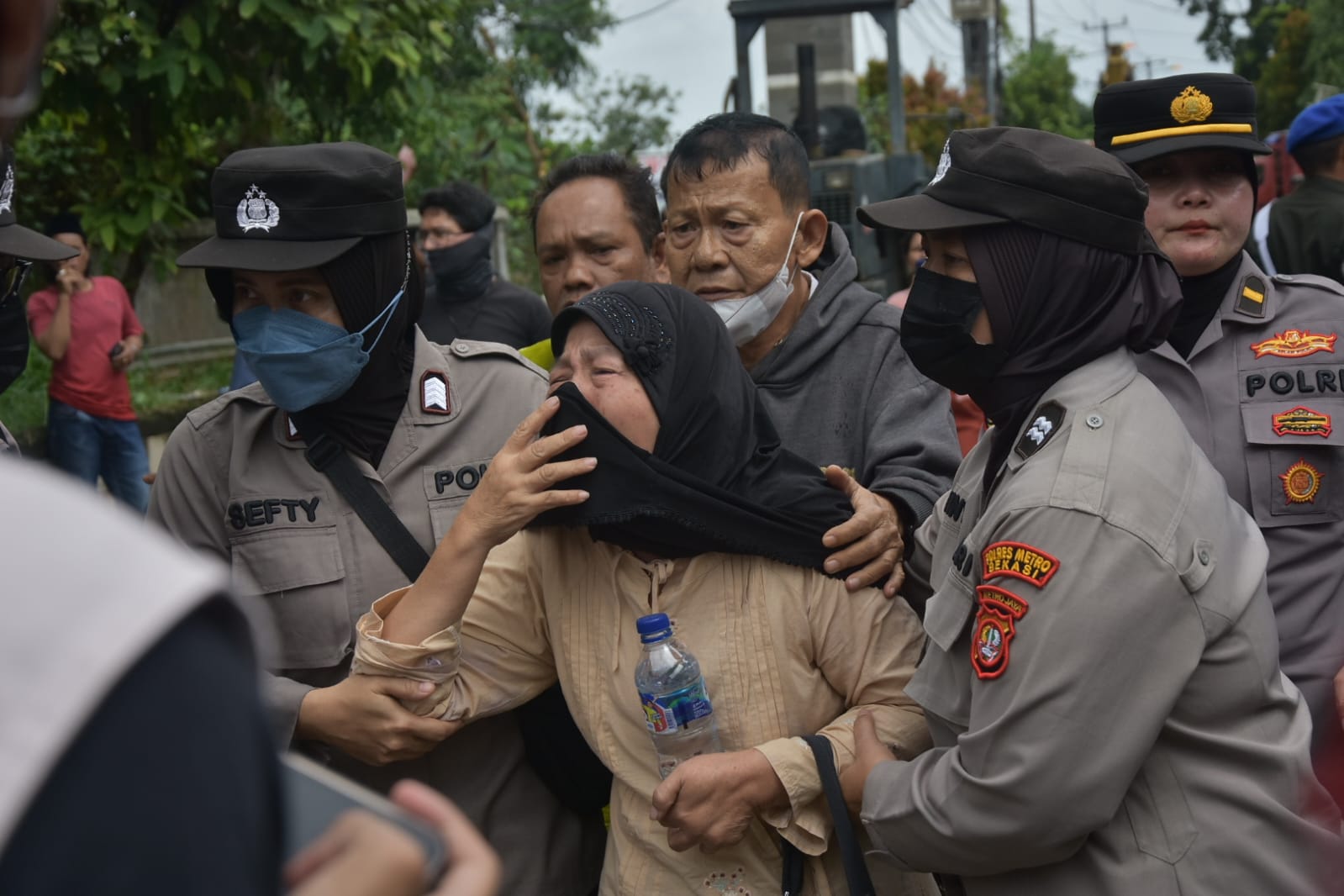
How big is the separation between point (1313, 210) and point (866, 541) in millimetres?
3601

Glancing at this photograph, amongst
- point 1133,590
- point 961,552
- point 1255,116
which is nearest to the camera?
point 1133,590

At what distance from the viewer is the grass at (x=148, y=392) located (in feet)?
29.9

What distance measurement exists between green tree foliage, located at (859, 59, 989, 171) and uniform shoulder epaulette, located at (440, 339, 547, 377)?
1752cm

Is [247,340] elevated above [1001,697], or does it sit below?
above

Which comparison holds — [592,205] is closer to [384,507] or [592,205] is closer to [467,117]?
[384,507]

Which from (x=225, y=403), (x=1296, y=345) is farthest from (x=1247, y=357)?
(x=225, y=403)

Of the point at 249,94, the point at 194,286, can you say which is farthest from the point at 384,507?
the point at 194,286

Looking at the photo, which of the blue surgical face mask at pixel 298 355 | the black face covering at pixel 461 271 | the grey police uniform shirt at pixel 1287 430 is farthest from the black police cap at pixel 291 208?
the black face covering at pixel 461 271

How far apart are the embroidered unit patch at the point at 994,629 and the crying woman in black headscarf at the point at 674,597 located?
1.20 ft

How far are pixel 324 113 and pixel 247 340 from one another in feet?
20.3

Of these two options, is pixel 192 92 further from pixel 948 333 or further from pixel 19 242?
pixel 948 333

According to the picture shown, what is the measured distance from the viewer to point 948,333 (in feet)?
7.63

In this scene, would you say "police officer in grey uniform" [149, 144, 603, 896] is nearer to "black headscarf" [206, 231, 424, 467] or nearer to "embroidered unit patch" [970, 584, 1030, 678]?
"black headscarf" [206, 231, 424, 467]

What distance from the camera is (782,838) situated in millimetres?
2314
